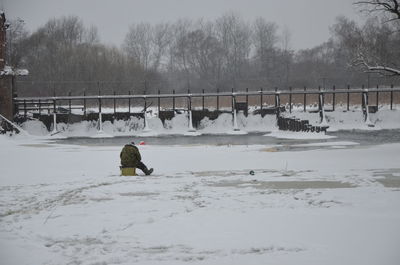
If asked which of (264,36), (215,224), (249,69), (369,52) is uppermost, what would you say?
(264,36)

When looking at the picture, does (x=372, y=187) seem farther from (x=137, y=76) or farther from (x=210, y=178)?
(x=137, y=76)

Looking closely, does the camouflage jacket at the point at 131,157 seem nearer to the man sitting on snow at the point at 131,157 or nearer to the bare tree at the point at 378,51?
the man sitting on snow at the point at 131,157

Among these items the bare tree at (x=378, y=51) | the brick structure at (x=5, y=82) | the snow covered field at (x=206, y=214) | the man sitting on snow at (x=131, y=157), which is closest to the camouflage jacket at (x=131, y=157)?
the man sitting on snow at (x=131, y=157)

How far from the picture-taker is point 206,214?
9.63 meters

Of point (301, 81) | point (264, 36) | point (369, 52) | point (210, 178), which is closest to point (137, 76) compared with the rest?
point (301, 81)

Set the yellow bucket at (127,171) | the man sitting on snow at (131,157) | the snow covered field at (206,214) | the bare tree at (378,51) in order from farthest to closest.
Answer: the bare tree at (378,51)
the yellow bucket at (127,171)
the man sitting on snow at (131,157)
the snow covered field at (206,214)

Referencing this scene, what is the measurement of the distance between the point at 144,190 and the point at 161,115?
79.6 feet

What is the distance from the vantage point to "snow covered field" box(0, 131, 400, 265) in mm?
7473

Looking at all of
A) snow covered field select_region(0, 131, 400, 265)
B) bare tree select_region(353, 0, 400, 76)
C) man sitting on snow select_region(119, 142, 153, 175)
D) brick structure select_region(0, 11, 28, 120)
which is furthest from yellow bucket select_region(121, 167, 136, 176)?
brick structure select_region(0, 11, 28, 120)

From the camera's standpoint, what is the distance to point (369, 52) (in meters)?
20.0

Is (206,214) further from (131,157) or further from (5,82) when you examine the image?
(5,82)

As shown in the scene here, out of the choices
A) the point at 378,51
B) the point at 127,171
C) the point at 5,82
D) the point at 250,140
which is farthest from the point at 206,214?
the point at 5,82

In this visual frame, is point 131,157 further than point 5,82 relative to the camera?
No

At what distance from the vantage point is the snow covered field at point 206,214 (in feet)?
24.5
